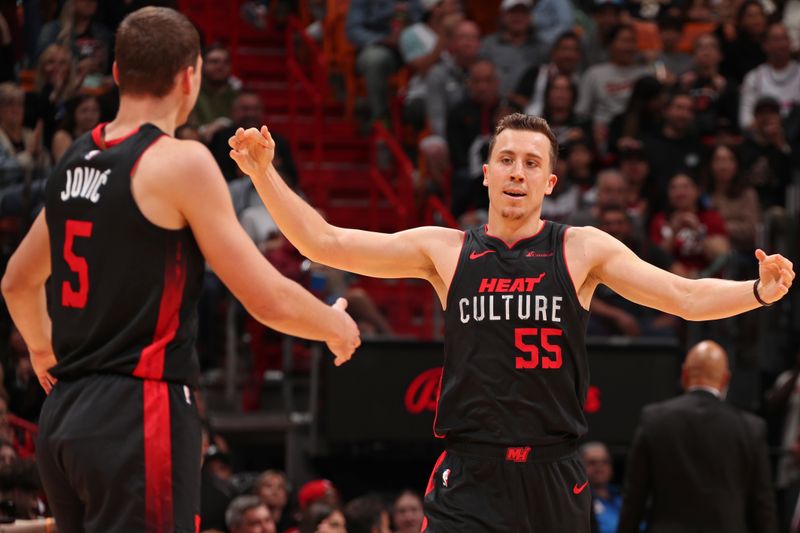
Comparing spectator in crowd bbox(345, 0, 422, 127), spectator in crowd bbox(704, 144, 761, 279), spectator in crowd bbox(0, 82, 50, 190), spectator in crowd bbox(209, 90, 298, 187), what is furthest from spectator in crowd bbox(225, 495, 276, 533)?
spectator in crowd bbox(345, 0, 422, 127)

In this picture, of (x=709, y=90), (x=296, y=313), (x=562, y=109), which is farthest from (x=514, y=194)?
(x=709, y=90)

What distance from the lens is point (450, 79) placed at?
14.7 meters

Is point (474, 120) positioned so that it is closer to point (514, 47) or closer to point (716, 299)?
point (514, 47)

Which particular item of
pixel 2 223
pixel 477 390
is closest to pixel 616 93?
pixel 2 223

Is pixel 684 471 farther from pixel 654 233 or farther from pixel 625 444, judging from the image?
pixel 654 233

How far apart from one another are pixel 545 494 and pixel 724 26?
11.7 meters

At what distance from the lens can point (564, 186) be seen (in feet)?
42.8

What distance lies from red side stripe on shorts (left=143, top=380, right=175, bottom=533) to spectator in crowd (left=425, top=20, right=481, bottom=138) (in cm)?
1037

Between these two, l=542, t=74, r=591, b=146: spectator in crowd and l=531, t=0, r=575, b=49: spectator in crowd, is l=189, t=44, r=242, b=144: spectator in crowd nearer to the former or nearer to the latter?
l=542, t=74, r=591, b=146: spectator in crowd

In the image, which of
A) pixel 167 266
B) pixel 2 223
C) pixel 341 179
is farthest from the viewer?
pixel 341 179

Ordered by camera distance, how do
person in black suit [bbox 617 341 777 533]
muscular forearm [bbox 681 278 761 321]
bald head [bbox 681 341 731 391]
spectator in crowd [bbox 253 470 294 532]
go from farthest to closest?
spectator in crowd [bbox 253 470 294 532], bald head [bbox 681 341 731 391], person in black suit [bbox 617 341 777 533], muscular forearm [bbox 681 278 761 321]

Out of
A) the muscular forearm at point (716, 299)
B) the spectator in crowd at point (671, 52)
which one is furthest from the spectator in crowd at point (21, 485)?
the spectator in crowd at point (671, 52)

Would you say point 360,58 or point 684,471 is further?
point 360,58

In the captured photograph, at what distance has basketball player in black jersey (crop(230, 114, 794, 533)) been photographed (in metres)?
5.20
